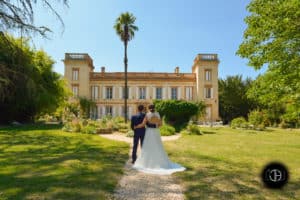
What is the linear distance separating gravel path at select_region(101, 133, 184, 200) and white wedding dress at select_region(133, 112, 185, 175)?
17.2 inches

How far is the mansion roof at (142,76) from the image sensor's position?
40656 mm

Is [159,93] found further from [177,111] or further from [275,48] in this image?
[275,48]

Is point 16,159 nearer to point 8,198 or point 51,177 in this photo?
point 51,177

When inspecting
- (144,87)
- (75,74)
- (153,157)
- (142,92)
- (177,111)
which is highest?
(75,74)

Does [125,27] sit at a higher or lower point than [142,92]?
higher

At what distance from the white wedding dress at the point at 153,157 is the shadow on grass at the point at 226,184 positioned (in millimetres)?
463

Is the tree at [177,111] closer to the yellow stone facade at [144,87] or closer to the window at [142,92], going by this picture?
the yellow stone facade at [144,87]

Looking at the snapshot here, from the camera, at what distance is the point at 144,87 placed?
134ft

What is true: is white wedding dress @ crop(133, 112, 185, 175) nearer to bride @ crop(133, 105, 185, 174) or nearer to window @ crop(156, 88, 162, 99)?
bride @ crop(133, 105, 185, 174)

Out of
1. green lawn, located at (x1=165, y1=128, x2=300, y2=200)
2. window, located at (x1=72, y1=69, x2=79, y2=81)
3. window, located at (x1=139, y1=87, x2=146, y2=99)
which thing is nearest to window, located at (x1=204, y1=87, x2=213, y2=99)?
window, located at (x1=139, y1=87, x2=146, y2=99)

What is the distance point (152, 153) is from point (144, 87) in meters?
34.8

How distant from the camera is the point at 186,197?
157 inches

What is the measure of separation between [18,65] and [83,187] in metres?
4.37

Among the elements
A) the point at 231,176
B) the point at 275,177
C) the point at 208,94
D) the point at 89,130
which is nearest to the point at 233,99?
the point at 208,94
